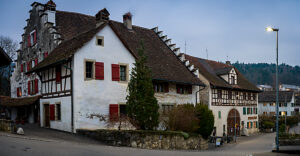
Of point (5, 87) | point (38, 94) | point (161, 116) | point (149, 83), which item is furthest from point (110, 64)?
point (5, 87)

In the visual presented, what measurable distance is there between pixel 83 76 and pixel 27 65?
12.3m

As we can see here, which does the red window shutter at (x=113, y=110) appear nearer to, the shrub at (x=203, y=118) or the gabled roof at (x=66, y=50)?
the gabled roof at (x=66, y=50)

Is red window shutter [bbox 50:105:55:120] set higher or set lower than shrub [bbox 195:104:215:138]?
higher

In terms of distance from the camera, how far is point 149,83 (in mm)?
22562

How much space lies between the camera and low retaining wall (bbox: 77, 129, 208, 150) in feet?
66.9

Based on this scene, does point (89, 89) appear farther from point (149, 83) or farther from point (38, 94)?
point (38, 94)

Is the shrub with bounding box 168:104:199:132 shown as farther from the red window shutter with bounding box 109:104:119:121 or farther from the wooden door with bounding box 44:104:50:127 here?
the wooden door with bounding box 44:104:50:127

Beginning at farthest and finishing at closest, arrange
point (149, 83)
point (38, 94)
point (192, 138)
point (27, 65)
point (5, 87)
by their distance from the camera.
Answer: point (5, 87) < point (27, 65) < point (38, 94) < point (192, 138) < point (149, 83)

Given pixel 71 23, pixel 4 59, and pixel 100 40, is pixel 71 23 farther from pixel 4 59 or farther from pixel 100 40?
pixel 4 59

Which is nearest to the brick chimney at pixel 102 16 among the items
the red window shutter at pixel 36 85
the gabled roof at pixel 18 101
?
the red window shutter at pixel 36 85

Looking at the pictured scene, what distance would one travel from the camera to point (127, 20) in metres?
35.2

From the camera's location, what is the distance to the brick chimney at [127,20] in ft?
115

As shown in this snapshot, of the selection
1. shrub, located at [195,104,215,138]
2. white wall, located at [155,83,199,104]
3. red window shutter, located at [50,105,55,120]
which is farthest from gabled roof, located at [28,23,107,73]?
shrub, located at [195,104,215,138]

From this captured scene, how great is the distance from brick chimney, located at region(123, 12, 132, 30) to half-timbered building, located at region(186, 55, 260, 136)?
10.3m
